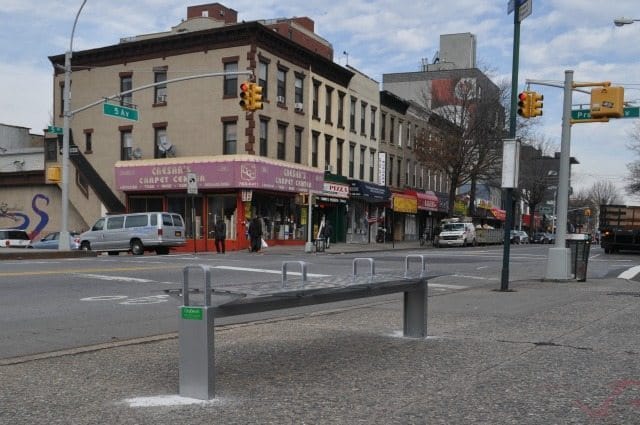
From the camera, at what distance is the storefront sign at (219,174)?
3350 centimetres

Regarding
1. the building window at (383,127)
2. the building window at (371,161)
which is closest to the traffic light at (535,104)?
the building window at (371,161)

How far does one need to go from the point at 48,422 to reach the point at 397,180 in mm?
47871

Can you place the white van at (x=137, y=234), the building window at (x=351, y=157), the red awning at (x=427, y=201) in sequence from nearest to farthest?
1. the white van at (x=137, y=234)
2. the building window at (x=351, y=157)
3. the red awning at (x=427, y=201)

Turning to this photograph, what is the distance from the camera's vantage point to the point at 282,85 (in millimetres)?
36812

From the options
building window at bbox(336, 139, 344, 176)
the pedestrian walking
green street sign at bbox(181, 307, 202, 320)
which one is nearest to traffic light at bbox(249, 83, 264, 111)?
the pedestrian walking

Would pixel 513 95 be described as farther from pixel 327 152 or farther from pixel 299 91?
pixel 327 152

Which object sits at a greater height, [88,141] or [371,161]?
[88,141]

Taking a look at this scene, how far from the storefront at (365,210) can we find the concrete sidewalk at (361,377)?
34332 millimetres

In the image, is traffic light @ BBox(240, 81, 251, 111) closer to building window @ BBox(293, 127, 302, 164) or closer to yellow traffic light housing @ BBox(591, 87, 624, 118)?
yellow traffic light housing @ BBox(591, 87, 624, 118)

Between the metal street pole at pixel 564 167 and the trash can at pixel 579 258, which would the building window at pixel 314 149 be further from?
the trash can at pixel 579 258

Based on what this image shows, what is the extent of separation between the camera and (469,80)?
5062 cm

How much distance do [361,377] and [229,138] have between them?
2995cm

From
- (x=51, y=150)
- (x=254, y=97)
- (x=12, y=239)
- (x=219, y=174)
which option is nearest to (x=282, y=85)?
(x=219, y=174)

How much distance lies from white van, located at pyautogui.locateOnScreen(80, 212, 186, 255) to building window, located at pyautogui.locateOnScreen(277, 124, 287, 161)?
9008 millimetres
